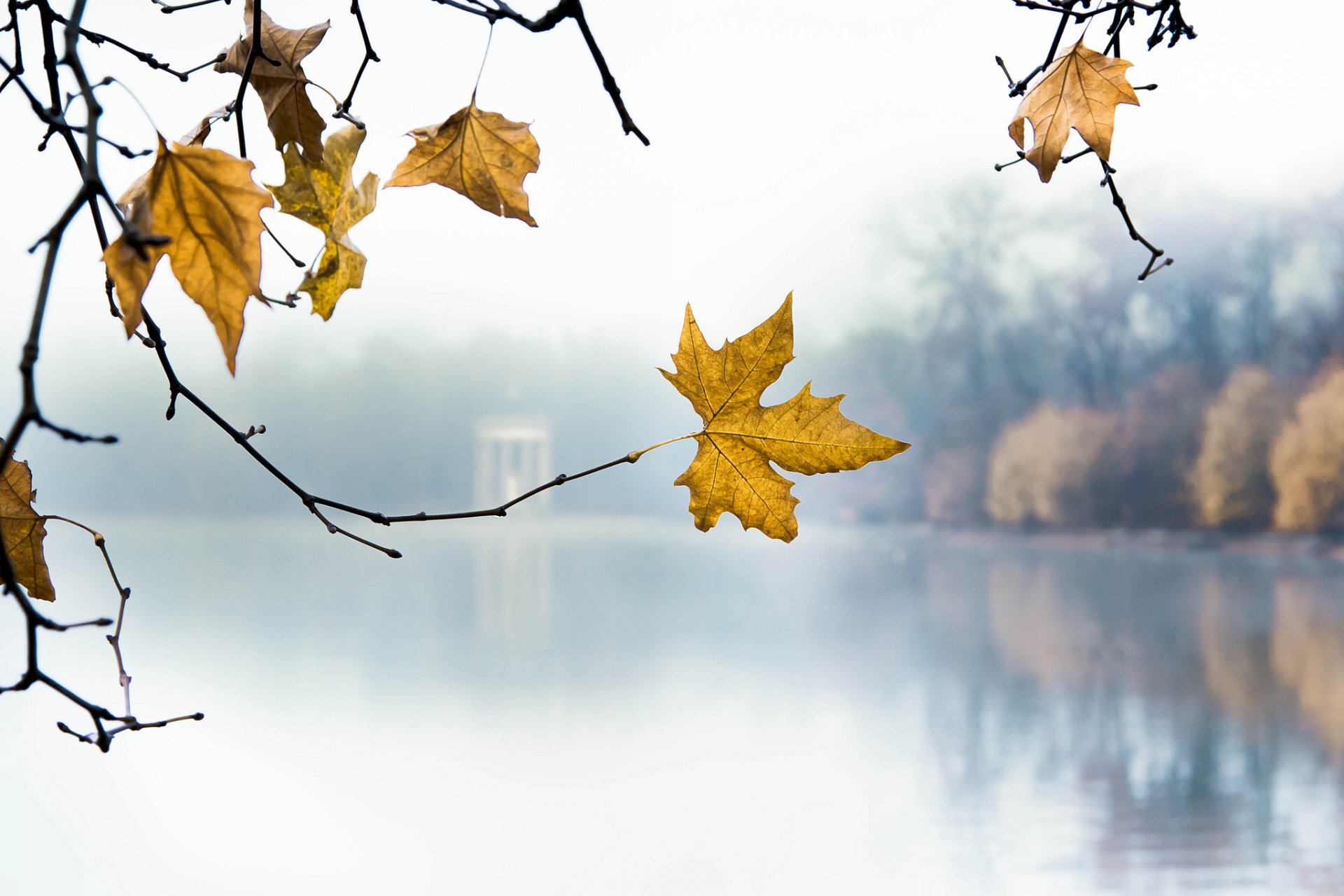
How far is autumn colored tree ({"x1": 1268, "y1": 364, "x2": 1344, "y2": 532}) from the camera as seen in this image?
15.7 feet

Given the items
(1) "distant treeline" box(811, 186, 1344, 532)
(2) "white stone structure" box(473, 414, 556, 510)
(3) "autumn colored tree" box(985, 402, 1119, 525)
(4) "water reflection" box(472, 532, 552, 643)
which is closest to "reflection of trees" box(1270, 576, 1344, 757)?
(1) "distant treeline" box(811, 186, 1344, 532)

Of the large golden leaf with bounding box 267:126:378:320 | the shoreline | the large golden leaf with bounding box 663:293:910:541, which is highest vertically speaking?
the large golden leaf with bounding box 267:126:378:320

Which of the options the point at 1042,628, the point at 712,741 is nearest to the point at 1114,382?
the point at 1042,628

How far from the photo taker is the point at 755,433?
18 centimetres

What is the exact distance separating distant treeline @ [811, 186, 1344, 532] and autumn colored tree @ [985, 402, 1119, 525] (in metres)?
0.01

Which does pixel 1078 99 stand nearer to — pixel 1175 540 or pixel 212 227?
pixel 212 227

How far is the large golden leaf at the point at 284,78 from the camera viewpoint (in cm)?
20

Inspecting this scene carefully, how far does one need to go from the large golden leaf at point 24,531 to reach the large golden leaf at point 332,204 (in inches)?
2.6

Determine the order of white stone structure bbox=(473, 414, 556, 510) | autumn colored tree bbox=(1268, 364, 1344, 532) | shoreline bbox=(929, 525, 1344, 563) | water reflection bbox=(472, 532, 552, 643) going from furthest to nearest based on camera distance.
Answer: white stone structure bbox=(473, 414, 556, 510), water reflection bbox=(472, 532, 552, 643), shoreline bbox=(929, 525, 1344, 563), autumn colored tree bbox=(1268, 364, 1344, 532)

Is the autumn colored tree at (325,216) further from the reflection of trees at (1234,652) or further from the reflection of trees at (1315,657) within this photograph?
the reflection of trees at (1234,652)

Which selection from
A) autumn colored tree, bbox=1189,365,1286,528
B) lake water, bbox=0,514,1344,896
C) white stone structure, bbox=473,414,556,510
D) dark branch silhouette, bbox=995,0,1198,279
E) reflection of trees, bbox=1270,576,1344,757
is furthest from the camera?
white stone structure, bbox=473,414,556,510

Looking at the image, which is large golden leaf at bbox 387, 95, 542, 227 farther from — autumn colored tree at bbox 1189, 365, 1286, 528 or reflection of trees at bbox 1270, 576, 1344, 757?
autumn colored tree at bbox 1189, 365, 1286, 528

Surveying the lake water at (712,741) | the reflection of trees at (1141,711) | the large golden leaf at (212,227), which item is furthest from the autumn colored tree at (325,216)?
the reflection of trees at (1141,711)

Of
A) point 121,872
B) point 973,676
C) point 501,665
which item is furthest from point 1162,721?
point 121,872
